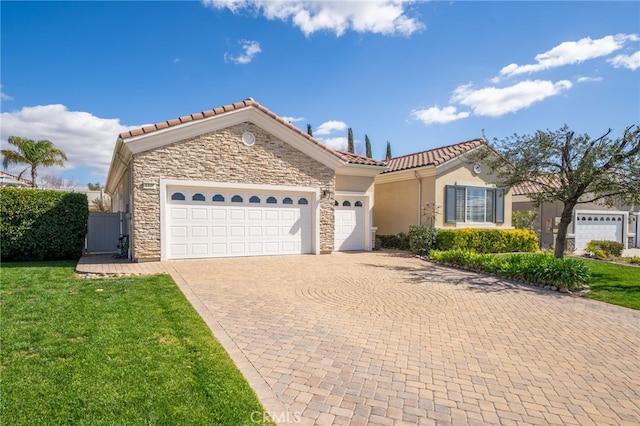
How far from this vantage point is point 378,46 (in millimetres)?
13508

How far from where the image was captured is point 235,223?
1339 centimetres

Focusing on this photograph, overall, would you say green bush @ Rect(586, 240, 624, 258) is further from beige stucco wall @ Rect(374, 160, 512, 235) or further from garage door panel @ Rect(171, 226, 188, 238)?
garage door panel @ Rect(171, 226, 188, 238)

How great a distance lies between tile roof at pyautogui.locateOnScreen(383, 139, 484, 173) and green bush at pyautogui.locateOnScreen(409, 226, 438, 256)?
328 cm

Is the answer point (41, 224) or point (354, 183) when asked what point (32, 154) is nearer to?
point (41, 224)

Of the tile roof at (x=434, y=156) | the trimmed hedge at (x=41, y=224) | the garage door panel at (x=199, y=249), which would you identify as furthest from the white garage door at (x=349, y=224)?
the trimmed hedge at (x=41, y=224)

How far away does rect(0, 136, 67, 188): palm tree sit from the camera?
27328 mm

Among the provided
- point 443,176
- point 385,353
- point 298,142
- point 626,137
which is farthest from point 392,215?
point 385,353

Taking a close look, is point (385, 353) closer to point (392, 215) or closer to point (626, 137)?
point (626, 137)

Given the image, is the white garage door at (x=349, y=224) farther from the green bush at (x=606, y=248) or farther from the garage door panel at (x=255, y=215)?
the green bush at (x=606, y=248)

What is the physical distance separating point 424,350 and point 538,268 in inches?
266

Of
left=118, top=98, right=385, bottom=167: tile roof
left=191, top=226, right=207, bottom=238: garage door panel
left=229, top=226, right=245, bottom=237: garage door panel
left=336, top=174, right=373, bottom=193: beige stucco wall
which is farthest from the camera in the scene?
left=336, top=174, right=373, bottom=193: beige stucco wall

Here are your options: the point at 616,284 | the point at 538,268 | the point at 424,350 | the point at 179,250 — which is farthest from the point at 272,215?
the point at 616,284

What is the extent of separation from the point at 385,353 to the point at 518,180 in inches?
388

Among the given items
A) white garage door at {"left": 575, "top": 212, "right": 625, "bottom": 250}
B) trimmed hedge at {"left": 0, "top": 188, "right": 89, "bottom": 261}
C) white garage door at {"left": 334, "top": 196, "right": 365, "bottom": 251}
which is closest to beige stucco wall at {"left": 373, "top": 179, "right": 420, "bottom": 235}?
white garage door at {"left": 334, "top": 196, "right": 365, "bottom": 251}
